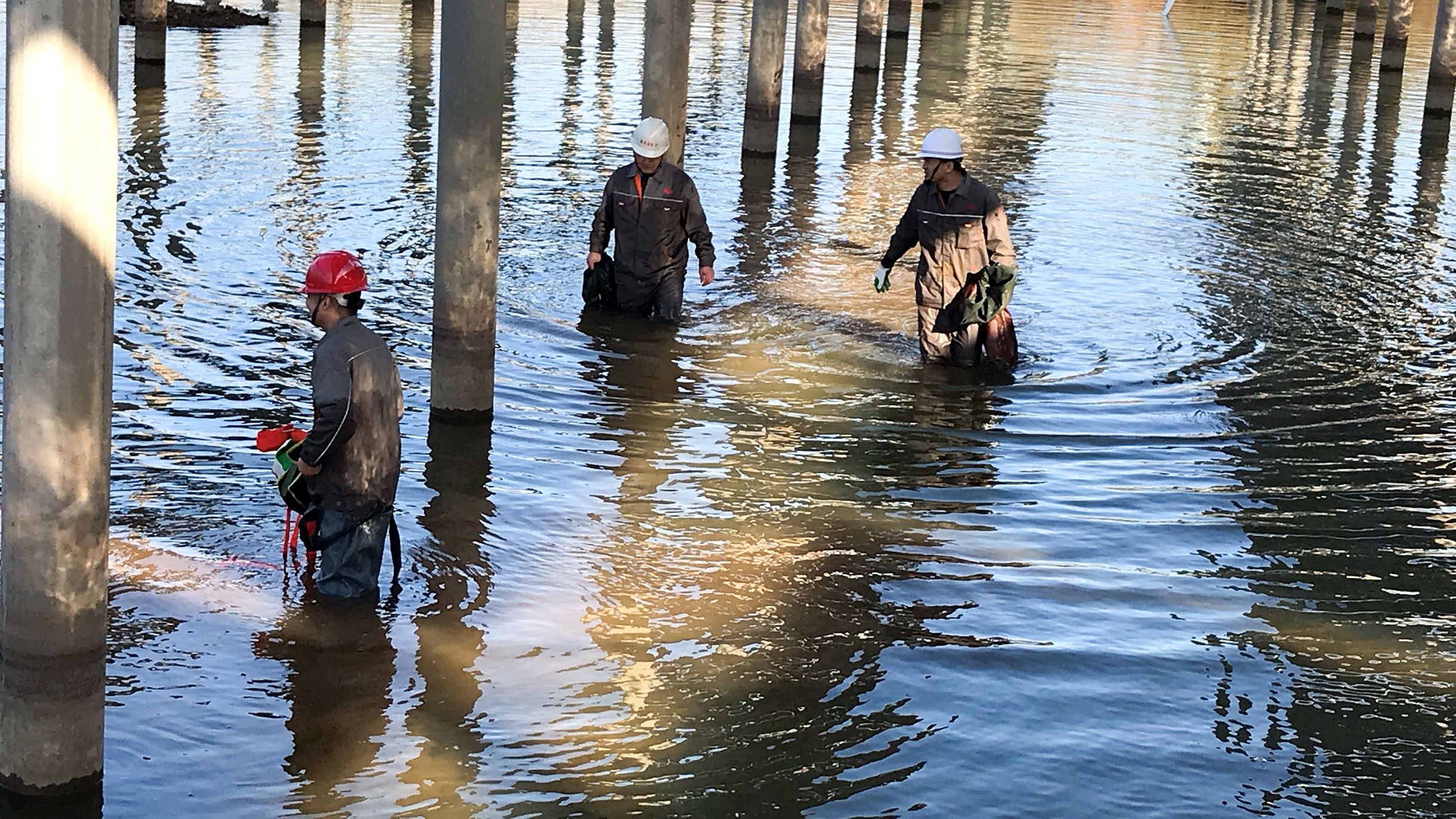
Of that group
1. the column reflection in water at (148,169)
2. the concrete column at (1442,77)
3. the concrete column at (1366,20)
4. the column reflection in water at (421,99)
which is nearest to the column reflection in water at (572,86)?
the column reflection in water at (421,99)

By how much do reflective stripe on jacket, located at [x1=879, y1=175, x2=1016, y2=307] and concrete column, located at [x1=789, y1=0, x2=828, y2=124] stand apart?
1105 centimetres

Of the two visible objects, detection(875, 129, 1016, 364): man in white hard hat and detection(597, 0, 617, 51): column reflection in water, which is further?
detection(597, 0, 617, 51): column reflection in water

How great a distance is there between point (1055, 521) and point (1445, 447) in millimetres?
2946

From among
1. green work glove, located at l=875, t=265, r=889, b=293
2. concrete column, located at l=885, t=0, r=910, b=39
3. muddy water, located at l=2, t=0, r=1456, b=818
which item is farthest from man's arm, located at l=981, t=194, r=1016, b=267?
concrete column, located at l=885, t=0, r=910, b=39

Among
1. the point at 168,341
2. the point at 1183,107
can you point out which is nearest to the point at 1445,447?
the point at 168,341

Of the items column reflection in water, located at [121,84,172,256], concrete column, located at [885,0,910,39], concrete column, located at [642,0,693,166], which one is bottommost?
column reflection in water, located at [121,84,172,256]

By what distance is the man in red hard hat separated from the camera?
22.6ft

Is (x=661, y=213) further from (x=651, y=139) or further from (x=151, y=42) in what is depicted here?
(x=151, y=42)

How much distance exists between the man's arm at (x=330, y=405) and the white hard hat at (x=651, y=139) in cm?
512

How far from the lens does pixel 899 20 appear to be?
35250 mm

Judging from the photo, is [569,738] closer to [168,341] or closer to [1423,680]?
[1423,680]

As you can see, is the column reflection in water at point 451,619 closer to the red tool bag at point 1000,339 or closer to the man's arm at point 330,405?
the man's arm at point 330,405

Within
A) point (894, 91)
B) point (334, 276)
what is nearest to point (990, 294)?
point (334, 276)

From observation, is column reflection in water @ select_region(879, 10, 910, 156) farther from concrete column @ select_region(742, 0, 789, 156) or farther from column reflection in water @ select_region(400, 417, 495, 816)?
column reflection in water @ select_region(400, 417, 495, 816)
